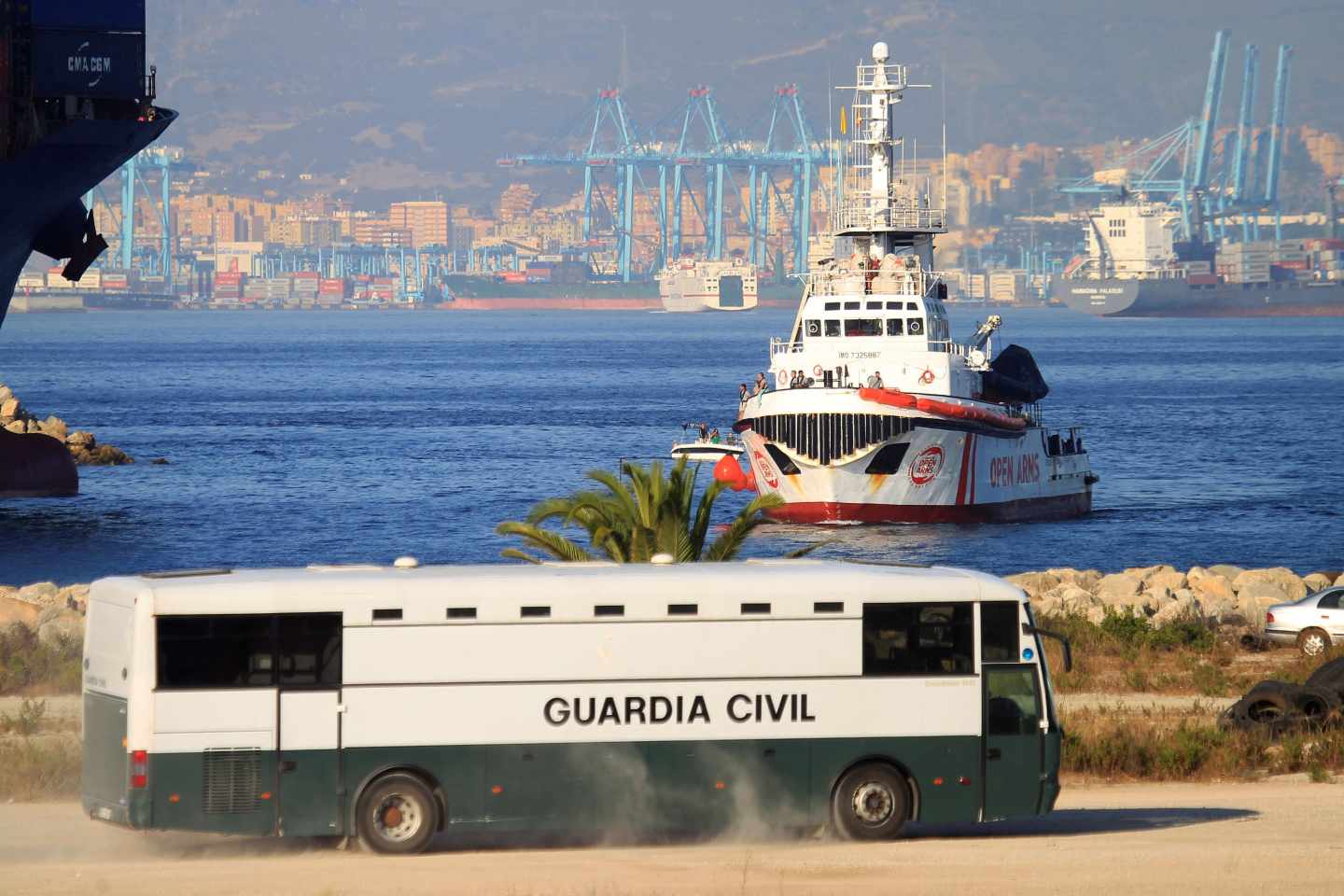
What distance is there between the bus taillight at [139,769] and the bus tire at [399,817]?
1.62 metres

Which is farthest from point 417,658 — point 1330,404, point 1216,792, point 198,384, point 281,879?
point 198,384

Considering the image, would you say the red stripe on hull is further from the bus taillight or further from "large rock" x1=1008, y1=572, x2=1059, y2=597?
the bus taillight

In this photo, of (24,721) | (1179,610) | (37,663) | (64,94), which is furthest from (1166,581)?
(64,94)

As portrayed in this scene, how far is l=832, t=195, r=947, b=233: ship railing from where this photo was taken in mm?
59688

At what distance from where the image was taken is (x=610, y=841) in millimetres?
16141

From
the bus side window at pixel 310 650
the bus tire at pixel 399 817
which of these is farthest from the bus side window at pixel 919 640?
the bus side window at pixel 310 650

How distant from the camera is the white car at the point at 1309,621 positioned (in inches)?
1118

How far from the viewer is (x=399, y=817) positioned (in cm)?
1529

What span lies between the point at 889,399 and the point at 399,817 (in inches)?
1488

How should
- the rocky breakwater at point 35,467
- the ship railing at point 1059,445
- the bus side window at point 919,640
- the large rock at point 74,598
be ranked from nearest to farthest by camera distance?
1. the bus side window at point 919,640
2. the large rock at point 74,598
3. the ship railing at point 1059,445
4. the rocky breakwater at point 35,467

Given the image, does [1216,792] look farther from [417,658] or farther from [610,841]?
[417,658]

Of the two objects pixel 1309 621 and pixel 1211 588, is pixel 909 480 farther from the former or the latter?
pixel 1309 621

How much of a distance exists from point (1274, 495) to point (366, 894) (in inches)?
2278

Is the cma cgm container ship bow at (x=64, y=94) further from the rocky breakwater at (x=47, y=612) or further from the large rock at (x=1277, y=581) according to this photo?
the large rock at (x=1277, y=581)
